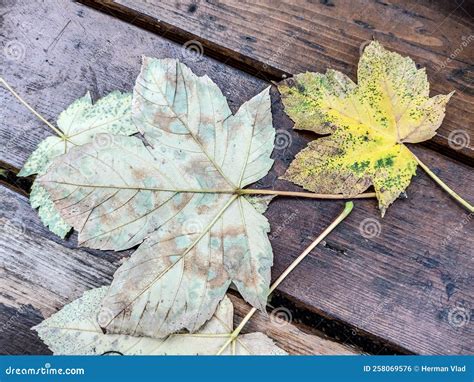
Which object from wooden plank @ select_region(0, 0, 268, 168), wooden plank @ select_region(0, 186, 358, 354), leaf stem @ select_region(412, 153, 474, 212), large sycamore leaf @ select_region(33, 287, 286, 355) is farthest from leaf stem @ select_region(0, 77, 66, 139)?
leaf stem @ select_region(412, 153, 474, 212)

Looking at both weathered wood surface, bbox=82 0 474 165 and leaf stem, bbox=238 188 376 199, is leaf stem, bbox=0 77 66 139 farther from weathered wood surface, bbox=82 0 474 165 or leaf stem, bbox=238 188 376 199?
leaf stem, bbox=238 188 376 199

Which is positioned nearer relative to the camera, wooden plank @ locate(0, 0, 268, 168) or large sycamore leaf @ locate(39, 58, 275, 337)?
large sycamore leaf @ locate(39, 58, 275, 337)

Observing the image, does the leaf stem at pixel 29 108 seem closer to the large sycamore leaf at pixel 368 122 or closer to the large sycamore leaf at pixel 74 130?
the large sycamore leaf at pixel 74 130

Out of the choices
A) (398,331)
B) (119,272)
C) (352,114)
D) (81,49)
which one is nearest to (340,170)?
(352,114)

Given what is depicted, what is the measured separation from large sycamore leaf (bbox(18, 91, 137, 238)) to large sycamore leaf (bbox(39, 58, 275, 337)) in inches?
2.2

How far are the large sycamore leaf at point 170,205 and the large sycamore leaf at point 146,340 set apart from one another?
0.8 inches

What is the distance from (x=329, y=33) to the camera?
0.96 m

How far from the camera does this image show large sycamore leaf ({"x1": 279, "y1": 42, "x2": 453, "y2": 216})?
89 cm

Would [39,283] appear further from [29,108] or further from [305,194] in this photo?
[305,194]

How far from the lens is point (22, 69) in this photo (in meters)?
0.97

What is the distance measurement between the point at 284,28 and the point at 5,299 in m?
0.61

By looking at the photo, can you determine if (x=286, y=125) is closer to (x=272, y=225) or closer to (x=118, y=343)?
(x=272, y=225)

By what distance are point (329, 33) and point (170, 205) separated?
38 cm

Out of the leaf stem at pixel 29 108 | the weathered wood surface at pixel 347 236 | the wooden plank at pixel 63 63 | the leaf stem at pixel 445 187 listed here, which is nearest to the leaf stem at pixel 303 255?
the weathered wood surface at pixel 347 236
